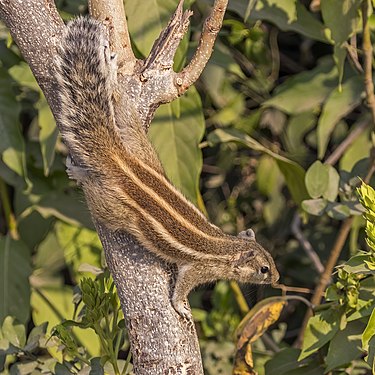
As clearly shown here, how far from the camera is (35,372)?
2.91 m

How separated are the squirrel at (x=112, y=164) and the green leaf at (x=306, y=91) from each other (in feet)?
4.33

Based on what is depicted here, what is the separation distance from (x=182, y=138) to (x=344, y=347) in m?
1.06

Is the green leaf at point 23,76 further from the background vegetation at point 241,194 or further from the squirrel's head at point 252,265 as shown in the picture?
the squirrel's head at point 252,265

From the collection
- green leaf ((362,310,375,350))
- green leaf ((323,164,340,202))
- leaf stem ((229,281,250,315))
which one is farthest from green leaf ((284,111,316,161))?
green leaf ((362,310,375,350))

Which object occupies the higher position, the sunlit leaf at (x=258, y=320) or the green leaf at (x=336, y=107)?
the green leaf at (x=336, y=107)

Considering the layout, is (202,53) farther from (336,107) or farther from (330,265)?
(330,265)

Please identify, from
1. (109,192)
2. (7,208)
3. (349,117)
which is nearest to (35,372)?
(109,192)

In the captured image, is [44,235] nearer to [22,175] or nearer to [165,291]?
[22,175]

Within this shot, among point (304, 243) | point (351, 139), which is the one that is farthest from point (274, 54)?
point (304, 243)

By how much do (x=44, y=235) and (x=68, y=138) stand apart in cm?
180

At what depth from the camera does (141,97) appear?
8.02ft

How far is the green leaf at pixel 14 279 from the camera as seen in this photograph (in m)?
3.84

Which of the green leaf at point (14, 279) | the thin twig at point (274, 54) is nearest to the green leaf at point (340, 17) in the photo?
the thin twig at point (274, 54)

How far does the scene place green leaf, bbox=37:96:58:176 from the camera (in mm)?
3568
